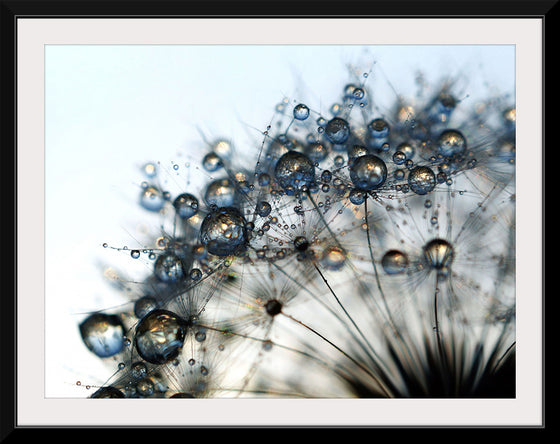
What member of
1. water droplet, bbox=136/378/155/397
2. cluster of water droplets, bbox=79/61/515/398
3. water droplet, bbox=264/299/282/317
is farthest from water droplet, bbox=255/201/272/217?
water droplet, bbox=136/378/155/397

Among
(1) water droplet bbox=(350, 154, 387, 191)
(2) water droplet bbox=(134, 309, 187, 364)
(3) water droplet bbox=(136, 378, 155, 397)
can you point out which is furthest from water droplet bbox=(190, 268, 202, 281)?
(1) water droplet bbox=(350, 154, 387, 191)

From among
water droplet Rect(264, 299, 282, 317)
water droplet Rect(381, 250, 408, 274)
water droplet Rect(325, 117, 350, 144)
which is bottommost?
water droplet Rect(264, 299, 282, 317)

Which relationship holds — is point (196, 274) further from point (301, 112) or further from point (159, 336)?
point (301, 112)

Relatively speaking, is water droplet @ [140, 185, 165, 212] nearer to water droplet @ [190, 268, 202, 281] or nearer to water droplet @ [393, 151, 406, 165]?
water droplet @ [190, 268, 202, 281]

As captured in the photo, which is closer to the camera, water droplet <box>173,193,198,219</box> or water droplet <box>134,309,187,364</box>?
water droplet <box>134,309,187,364</box>

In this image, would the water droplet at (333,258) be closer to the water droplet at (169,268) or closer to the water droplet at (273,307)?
the water droplet at (273,307)

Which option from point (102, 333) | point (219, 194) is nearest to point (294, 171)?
point (219, 194)

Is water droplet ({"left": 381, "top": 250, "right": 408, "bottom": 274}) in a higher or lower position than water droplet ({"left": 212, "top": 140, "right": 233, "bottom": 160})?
lower
